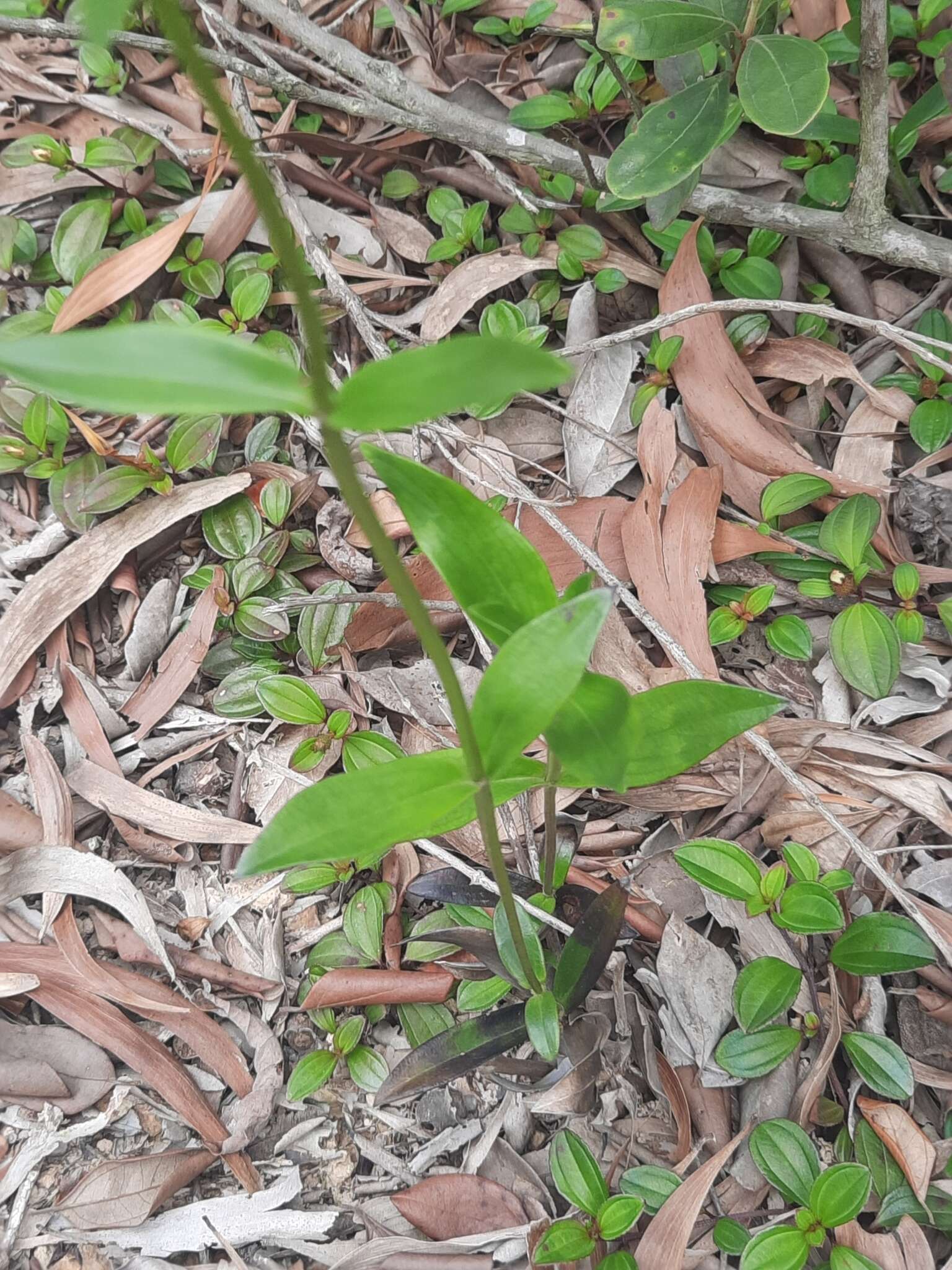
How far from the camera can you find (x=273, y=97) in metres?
1.91

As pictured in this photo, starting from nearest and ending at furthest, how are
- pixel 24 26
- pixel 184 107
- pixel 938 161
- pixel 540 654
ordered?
1. pixel 540 654
2. pixel 938 161
3. pixel 24 26
4. pixel 184 107

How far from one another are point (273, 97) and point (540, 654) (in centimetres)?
179

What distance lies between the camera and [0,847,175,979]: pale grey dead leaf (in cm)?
139

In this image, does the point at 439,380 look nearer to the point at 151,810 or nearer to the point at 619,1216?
the point at 619,1216

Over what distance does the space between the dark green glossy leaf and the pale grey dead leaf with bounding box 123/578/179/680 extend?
1175mm

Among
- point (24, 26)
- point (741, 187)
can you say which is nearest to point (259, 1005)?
point (741, 187)

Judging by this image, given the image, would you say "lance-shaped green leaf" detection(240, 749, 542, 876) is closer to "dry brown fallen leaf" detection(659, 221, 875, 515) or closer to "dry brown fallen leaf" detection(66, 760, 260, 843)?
"dry brown fallen leaf" detection(66, 760, 260, 843)

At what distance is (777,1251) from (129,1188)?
837mm

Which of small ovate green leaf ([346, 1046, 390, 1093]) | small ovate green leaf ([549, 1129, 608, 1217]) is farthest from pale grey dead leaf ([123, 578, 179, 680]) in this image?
small ovate green leaf ([549, 1129, 608, 1217])

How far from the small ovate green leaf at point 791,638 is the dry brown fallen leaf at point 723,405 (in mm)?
223

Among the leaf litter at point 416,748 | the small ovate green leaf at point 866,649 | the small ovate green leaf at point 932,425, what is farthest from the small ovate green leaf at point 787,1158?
the small ovate green leaf at point 932,425

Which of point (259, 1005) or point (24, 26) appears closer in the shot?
point (259, 1005)

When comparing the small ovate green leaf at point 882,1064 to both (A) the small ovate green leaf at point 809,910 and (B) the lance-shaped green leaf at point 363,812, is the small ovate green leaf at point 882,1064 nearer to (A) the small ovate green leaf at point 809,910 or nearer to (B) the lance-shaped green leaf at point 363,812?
(A) the small ovate green leaf at point 809,910

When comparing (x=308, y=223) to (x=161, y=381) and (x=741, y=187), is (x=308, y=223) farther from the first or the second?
(x=161, y=381)
